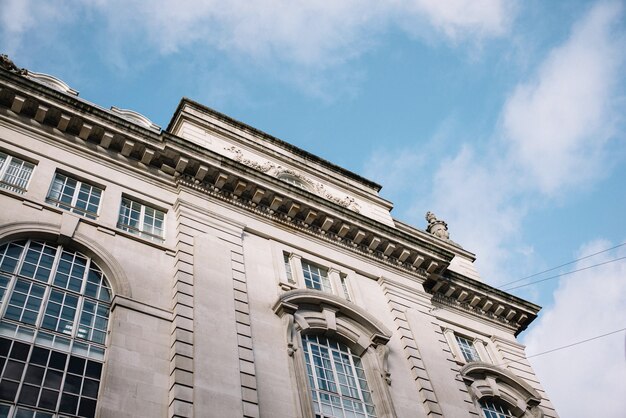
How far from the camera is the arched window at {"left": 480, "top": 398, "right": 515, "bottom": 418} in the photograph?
2627cm

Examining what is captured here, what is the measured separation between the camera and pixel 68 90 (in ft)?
90.0

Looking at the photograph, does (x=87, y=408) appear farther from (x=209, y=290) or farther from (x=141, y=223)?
(x=141, y=223)

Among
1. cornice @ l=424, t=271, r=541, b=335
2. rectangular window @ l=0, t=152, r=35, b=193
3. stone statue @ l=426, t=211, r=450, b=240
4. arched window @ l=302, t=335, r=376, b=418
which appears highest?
stone statue @ l=426, t=211, r=450, b=240

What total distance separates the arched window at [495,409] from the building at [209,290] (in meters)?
0.09

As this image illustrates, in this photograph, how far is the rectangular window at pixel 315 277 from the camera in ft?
83.1

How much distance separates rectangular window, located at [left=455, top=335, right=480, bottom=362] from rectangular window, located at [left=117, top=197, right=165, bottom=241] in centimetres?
1453

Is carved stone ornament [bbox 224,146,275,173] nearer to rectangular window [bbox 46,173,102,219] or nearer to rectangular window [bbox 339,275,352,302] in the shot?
rectangular window [bbox 339,275,352,302]

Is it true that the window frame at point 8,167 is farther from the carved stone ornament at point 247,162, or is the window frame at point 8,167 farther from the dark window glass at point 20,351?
the carved stone ornament at point 247,162

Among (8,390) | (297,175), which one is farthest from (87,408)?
(297,175)

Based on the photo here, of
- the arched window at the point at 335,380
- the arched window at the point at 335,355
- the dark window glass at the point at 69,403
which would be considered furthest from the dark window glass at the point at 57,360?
the arched window at the point at 335,380

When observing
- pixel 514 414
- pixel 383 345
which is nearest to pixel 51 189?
pixel 383 345

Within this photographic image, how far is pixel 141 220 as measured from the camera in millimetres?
23016

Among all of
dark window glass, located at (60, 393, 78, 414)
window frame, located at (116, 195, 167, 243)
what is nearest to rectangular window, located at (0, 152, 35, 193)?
window frame, located at (116, 195, 167, 243)

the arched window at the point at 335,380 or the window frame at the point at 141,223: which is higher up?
the window frame at the point at 141,223
